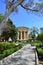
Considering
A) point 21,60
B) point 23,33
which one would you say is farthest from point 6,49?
point 23,33

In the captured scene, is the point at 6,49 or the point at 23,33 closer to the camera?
the point at 6,49

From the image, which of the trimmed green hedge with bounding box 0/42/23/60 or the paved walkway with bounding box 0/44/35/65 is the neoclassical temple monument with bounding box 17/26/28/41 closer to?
the trimmed green hedge with bounding box 0/42/23/60

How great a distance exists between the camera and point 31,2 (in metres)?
13.8

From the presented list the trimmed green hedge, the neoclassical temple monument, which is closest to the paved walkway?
the trimmed green hedge

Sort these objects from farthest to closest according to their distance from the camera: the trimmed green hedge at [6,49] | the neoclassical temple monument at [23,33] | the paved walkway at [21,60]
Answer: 1. the neoclassical temple monument at [23,33]
2. the trimmed green hedge at [6,49]
3. the paved walkway at [21,60]

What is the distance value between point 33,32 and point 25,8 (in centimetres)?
9740

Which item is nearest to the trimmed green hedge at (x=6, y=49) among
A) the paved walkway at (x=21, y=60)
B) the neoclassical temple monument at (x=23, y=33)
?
the paved walkway at (x=21, y=60)

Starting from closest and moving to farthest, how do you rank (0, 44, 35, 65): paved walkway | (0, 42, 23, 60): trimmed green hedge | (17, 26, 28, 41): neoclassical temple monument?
(0, 44, 35, 65): paved walkway < (0, 42, 23, 60): trimmed green hedge < (17, 26, 28, 41): neoclassical temple monument

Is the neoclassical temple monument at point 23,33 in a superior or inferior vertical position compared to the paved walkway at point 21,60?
superior

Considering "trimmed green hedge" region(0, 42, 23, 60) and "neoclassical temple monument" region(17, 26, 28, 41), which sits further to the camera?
"neoclassical temple monument" region(17, 26, 28, 41)

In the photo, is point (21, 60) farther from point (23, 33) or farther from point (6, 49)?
point (23, 33)

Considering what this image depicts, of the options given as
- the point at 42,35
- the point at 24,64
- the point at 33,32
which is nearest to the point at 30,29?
the point at 33,32

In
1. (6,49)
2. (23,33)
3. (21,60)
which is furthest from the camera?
(23,33)

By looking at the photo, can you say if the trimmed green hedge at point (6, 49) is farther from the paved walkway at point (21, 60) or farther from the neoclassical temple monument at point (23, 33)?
the neoclassical temple monument at point (23, 33)
